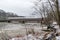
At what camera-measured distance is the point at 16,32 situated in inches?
131

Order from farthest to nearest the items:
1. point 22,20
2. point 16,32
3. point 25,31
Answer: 1. point 16,32
2. point 25,31
3. point 22,20

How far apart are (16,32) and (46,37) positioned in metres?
0.78

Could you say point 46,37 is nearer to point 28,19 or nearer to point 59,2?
point 28,19

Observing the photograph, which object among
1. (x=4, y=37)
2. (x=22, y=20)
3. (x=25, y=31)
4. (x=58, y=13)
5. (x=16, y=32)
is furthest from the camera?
(x=16, y=32)

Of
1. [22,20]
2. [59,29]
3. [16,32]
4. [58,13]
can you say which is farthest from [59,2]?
[16,32]

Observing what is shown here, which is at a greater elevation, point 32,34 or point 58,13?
point 58,13

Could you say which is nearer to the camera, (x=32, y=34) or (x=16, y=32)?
(x=32, y=34)

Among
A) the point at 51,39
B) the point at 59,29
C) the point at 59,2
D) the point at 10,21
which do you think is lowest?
the point at 51,39

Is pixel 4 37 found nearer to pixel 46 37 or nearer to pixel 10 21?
pixel 10 21

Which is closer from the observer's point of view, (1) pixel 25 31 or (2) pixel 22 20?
(2) pixel 22 20

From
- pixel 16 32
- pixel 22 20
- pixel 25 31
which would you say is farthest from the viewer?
pixel 16 32

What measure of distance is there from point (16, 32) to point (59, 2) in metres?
1.46

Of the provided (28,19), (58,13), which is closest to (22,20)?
(28,19)

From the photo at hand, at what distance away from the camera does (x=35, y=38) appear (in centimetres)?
292
